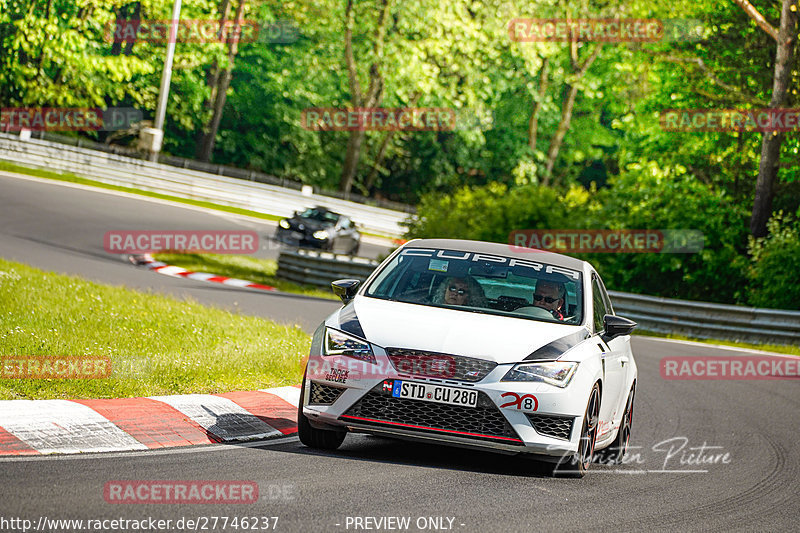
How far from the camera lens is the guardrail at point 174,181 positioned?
36.0m

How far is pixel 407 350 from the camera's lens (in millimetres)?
6973

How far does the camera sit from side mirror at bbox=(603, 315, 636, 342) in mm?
8000

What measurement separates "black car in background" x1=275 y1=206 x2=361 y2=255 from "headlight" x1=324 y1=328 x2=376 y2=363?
2711cm

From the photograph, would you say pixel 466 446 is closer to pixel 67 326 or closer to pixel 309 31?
pixel 67 326

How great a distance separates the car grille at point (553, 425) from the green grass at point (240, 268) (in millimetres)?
16188

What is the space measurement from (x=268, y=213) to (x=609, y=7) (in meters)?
15.2

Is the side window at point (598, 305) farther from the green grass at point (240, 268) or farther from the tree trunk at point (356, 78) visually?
the tree trunk at point (356, 78)

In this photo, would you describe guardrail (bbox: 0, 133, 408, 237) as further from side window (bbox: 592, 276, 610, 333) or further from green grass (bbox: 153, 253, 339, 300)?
side window (bbox: 592, 276, 610, 333)

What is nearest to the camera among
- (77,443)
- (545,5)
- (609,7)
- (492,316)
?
(77,443)

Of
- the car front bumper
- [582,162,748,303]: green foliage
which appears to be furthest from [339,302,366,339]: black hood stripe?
[582,162,748,303]: green foliage

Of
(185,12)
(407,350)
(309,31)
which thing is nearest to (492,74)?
(309,31)

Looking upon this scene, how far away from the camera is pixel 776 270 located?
2341cm

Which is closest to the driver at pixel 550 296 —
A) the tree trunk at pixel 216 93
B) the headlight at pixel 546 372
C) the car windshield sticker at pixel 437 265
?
the car windshield sticker at pixel 437 265

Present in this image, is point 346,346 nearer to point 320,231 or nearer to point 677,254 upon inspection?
point 677,254
